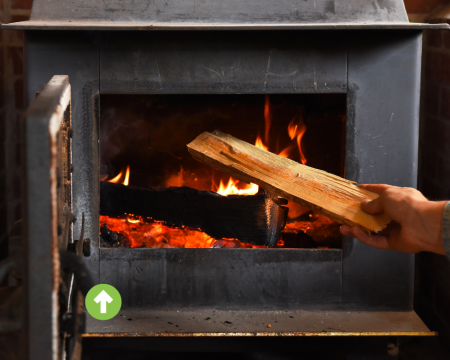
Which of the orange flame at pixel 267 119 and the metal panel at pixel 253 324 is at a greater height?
the orange flame at pixel 267 119

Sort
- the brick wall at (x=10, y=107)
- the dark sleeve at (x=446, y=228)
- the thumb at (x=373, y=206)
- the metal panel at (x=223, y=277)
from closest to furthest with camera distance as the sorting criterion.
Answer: the dark sleeve at (x=446, y=228) < the thumb at (x=373, y=206) < the metal panel at (x=223, y=277) < the brick wall at (x=10, y=107)

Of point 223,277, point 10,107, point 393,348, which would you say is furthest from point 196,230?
point 10,107

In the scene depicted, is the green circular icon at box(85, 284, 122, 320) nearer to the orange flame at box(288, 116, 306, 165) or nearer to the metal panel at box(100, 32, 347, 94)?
the metal panel at box(100, 32, 347, 94)

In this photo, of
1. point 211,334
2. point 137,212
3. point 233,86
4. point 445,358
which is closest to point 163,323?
point 211,334

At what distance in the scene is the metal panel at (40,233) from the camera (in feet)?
2.15

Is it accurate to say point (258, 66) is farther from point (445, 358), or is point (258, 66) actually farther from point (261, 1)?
point (445, 358)

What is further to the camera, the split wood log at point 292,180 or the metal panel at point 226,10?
the metal panel at point 226,10

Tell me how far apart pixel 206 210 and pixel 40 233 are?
982mm

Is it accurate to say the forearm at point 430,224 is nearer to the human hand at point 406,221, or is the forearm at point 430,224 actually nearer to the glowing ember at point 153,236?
the human hand at point 406,221

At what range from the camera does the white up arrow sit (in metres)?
1.45

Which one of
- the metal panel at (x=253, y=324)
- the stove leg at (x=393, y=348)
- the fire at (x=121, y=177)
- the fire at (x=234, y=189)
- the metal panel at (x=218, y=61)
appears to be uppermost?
the metal panel at (x=218, y=61)

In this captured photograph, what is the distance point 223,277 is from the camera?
155 cm

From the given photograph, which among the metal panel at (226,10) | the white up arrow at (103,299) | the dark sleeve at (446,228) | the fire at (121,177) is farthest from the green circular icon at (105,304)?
the dark sleeve at (446,228)

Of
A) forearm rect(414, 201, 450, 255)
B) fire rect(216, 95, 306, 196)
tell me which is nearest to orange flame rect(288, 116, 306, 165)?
fire rect(216, 95, 306, 196)
